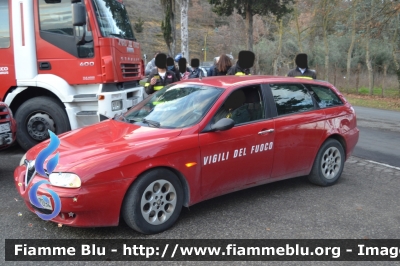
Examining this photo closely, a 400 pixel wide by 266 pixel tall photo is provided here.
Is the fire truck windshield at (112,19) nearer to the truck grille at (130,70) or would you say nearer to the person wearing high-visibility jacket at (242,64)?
the truck grille at (130,70)

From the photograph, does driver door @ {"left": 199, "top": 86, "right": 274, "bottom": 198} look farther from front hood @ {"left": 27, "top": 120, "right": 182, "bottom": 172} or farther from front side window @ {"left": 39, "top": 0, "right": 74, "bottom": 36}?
front side window @ {"left": 39, "top": 0, "right": 74, "bottom": 36}

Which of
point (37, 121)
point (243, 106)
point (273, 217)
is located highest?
point (243, 106)

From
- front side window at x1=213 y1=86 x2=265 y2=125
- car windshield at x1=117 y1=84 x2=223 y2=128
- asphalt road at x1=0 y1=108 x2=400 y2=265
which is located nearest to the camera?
asphalt road at x1=0 y1=108 x2=400 y2=265

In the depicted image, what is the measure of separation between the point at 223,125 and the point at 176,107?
73 cm

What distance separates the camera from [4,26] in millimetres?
7910

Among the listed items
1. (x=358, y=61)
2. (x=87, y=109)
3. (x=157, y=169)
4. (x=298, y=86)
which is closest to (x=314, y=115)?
(x=298, y=86)

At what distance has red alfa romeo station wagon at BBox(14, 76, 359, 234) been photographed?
12.9 feet

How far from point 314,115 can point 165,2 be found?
17.5m

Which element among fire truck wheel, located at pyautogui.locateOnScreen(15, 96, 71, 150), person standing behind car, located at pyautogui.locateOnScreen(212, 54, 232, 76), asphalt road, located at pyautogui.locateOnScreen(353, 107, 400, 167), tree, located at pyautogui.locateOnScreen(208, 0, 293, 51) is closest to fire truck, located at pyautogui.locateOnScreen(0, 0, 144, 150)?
fire truck wheel, located at pyautogui.locateOnScreen(15, 96, 71, 150)

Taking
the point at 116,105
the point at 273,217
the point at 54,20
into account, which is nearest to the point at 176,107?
the point at 273,217

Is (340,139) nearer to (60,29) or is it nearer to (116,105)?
(116,105)

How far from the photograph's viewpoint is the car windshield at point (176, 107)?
4781 mm

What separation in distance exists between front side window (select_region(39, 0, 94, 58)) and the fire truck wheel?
44.0 inches

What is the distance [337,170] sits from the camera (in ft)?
20.1
